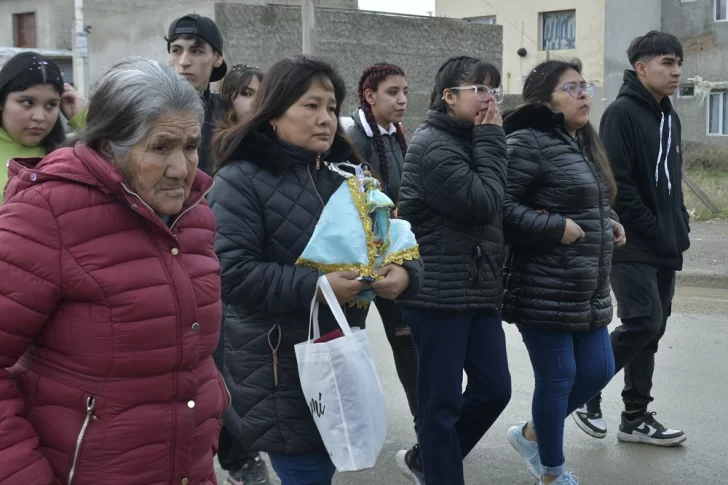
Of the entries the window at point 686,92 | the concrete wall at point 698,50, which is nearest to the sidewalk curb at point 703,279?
the concrete wall at point 698,50

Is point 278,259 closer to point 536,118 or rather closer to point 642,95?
point 536,118

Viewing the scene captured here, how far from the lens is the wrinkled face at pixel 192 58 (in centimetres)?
468

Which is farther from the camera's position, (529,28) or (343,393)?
(529,28)

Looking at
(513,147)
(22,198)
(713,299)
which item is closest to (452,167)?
(513,147)

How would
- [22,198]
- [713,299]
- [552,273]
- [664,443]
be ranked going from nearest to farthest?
1. [22,198]
2. [552,273]
3. [664,443]
4. [713,299]

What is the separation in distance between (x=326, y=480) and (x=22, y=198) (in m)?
1.60

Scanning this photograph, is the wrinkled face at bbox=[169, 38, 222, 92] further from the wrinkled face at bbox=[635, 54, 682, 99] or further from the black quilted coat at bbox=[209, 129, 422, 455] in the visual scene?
the wrinkled face at bbox=[635, 54, 682, 99]

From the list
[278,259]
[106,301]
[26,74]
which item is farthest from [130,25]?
[106,301]

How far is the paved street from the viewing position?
4934 mm

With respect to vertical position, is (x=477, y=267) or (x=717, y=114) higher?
(x=717, y=114)

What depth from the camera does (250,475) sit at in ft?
15.2

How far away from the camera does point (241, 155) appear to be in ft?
11.1

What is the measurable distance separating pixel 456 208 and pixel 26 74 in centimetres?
177

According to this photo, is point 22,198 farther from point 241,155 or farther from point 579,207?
point 579,207
